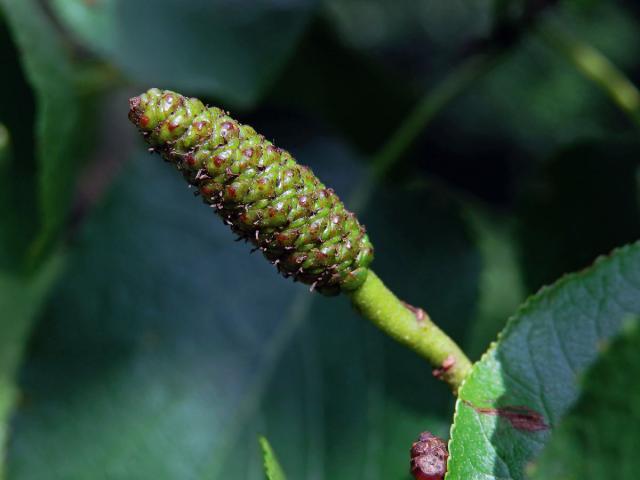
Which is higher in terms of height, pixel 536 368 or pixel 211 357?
pixel 536 368

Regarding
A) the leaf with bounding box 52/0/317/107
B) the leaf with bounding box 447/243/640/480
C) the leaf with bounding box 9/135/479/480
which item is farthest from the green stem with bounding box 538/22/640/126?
the leaf with bounding box 447/243/640/480

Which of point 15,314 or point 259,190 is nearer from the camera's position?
point 259,190

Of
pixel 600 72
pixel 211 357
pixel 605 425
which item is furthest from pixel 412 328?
pixel 600 72

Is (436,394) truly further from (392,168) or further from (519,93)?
(519,93)

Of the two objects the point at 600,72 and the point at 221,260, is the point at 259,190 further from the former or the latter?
the point at 600,72

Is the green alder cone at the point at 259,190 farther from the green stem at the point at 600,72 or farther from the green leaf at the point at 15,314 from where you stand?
the green leaf at the point at 15,314

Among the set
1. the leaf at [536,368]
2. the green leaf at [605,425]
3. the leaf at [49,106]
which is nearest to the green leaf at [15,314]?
the leaf at [49,106]
